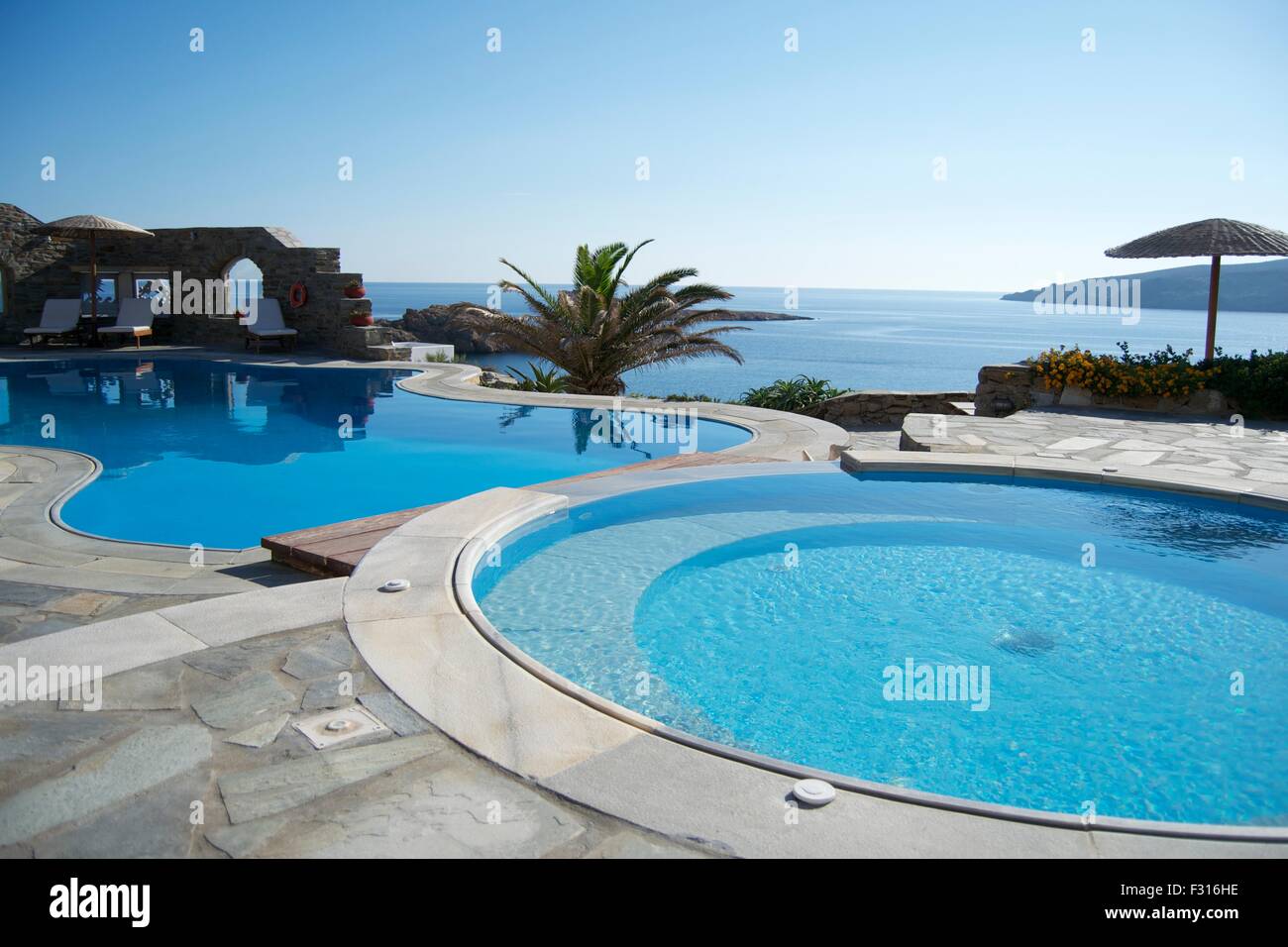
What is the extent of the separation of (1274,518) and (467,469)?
23.3ft

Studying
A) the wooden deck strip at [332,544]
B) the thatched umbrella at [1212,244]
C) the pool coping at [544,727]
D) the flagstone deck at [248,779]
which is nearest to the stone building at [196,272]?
the wooden deck strip at [332,544]

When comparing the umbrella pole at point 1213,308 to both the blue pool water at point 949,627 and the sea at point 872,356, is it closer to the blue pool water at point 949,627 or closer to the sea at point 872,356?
the blue pool water at point 949,627

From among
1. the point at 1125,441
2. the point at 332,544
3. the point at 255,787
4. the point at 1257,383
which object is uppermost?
the point at 1257,383

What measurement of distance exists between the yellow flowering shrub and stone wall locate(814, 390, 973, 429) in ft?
5.72

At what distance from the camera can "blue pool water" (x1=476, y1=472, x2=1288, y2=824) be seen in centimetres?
330

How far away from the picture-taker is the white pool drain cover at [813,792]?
2414mm

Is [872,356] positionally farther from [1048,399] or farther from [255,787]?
[255,787]

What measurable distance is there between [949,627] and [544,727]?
2.69 m

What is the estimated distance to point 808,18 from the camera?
484 inches

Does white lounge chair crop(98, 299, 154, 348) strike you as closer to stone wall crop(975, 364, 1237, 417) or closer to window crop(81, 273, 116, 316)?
Answer: window crop(81, 273, 116, 316)

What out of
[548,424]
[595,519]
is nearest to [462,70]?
[548,424]

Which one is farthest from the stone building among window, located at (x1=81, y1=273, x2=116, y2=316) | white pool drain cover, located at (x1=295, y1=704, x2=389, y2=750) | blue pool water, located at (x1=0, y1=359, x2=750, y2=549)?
white pool drain cover, located at (x1=295, y1=704, x2=389, y2=750)

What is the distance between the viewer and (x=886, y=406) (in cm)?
1350

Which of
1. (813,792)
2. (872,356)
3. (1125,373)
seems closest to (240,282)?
(1125,373)
